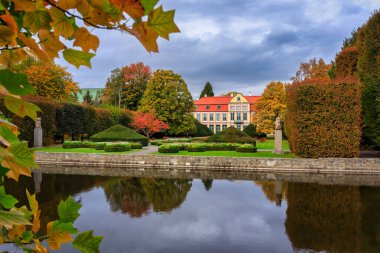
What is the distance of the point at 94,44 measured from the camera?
2.23 feet

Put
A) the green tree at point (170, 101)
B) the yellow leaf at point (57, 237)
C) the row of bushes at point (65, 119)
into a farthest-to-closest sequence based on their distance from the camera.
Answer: the green tree at point (170, 101), the row of bushes at point (65, 119), the yellow leaf at point (57, 237)

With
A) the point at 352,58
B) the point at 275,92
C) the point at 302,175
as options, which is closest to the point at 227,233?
the point at 302,175

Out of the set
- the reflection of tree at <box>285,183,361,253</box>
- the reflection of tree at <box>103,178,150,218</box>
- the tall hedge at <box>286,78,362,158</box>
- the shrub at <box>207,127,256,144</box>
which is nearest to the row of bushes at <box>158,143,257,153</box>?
the shrub at <box>207,127,256,144</box>

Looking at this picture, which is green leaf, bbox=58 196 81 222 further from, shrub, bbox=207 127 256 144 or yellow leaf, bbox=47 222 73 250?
shrub, bbox=207 127 256 144

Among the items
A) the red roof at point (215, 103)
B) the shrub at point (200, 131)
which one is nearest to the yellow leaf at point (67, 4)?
the shrub at point (200, 131)

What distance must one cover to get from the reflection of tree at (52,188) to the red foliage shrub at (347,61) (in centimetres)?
1937

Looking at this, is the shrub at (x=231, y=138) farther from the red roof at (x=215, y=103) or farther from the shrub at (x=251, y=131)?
the red roof at (x=215, y=103)

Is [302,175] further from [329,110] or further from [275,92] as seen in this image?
[275,92]

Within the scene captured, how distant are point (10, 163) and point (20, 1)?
1.15 ft

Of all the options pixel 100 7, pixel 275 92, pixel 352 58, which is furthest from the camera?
pixel 275 92

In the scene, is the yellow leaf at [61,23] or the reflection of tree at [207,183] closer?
the yellow leaf at [61,23]

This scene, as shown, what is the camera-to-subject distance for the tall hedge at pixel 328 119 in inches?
596

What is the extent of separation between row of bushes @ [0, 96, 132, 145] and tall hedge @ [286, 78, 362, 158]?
1650 cm

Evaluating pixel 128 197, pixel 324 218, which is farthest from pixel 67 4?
pixel 128 197
